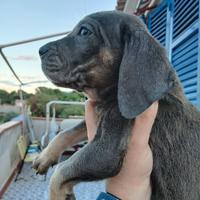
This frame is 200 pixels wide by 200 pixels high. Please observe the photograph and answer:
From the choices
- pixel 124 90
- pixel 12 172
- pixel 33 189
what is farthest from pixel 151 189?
pixel 12 172

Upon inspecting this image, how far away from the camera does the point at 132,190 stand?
144cm

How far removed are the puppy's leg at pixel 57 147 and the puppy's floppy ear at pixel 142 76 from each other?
20.9 inches

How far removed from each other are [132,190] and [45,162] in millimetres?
477

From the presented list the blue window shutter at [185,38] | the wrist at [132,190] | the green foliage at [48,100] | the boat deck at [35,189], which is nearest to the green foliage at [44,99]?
the green foliage at [48,100]

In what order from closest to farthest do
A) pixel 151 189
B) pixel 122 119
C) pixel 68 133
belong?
pixel 122 119 → pixel 151 189 → pixel 68 133

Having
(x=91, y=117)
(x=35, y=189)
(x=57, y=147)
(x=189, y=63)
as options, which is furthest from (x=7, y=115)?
(x=91, y=117)

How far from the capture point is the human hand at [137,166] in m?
1.36

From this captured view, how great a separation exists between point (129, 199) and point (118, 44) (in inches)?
24.4

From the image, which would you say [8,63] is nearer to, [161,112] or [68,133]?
[68,133]

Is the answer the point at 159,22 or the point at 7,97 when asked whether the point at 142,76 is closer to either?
the point at 159,22

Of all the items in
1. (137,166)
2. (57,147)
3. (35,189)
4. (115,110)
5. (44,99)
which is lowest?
(44,99)

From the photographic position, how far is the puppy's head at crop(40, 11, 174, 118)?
4.03 ft

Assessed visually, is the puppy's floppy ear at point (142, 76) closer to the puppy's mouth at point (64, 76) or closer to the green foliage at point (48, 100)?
the puppy's mouth at point (64, 76)

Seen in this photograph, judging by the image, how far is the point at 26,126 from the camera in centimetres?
867
